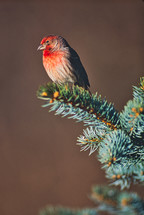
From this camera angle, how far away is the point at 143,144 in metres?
0.55

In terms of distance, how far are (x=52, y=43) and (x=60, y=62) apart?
0.34 feet

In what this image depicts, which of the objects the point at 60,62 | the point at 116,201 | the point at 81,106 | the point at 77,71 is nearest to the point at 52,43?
the point at 60,62

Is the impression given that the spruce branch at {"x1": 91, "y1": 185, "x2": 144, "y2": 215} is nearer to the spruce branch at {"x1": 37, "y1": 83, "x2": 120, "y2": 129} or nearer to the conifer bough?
the conifer bough

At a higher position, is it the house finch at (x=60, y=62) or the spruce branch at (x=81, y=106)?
the house finch at (x=60, y=62)

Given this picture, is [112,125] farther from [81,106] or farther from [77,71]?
[77,71]

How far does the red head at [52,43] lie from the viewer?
4.07 feet

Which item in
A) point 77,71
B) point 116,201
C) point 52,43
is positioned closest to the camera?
point 116,201

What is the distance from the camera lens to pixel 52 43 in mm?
1271

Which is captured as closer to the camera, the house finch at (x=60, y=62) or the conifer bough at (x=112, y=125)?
the conifer bough at (x=112, y=125)

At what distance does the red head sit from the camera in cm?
124

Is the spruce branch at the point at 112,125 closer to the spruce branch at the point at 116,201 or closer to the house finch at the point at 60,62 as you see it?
the spruce branch at the point at 116,201

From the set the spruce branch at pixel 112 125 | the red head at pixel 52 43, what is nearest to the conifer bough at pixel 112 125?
the spruce branch at pixel 112 125

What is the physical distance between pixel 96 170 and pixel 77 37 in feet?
4.28

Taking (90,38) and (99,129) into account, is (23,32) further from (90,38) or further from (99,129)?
(99,129)
